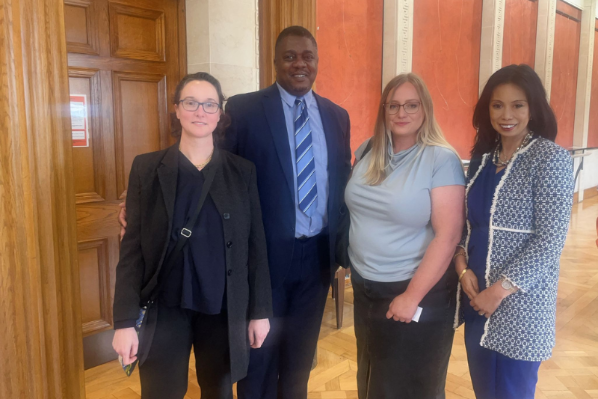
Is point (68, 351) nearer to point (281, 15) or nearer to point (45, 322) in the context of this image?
point (45, 322)

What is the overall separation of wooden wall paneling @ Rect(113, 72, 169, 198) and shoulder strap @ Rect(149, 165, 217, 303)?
141 cm

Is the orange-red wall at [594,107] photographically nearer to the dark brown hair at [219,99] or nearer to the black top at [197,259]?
the dark brown hair at [219,99]

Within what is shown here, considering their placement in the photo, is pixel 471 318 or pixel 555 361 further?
pixel 555 361

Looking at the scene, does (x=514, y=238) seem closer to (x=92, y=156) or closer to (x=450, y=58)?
(x=92, y=156)

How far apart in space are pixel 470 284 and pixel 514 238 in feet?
0.71

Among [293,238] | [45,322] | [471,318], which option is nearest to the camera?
[471,318]

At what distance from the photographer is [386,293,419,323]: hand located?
1.58 m

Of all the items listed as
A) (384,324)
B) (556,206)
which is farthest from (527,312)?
(384,324)

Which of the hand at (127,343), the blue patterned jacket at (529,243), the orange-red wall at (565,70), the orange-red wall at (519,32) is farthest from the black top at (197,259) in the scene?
the orange-red wall at (565,70)

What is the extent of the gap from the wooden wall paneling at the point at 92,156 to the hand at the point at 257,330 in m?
1.51

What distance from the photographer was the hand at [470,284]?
157cm

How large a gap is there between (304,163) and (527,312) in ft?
3.10

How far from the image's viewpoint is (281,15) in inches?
109

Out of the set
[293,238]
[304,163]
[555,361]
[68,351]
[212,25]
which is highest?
[212,25]
